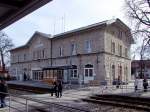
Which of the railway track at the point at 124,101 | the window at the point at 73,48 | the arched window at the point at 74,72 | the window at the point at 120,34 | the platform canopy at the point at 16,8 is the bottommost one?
the railway track at the point at 124,101

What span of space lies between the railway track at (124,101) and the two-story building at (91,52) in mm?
13537

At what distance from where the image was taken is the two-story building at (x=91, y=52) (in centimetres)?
4216

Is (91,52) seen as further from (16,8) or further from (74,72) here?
(16,8)

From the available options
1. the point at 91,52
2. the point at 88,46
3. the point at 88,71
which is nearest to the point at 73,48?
the point at 88,46

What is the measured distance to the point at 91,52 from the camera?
143 ft

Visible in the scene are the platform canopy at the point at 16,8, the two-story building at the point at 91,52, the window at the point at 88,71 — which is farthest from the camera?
the window at the point at 88,71

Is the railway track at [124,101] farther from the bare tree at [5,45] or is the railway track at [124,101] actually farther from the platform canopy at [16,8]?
the bare tree at [5,45]

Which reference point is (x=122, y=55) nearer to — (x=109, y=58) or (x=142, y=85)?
(x=109, y=58)

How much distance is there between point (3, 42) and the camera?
70312mm

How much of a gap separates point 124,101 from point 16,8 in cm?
1741

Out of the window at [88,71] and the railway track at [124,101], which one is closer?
the railway track at [124,101]

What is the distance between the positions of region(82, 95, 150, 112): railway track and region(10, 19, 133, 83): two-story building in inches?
533

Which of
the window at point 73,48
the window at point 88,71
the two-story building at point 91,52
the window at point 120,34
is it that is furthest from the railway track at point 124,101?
the window at point 120,34

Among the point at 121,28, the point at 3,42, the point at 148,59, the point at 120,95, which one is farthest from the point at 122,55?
the point at 3,42
